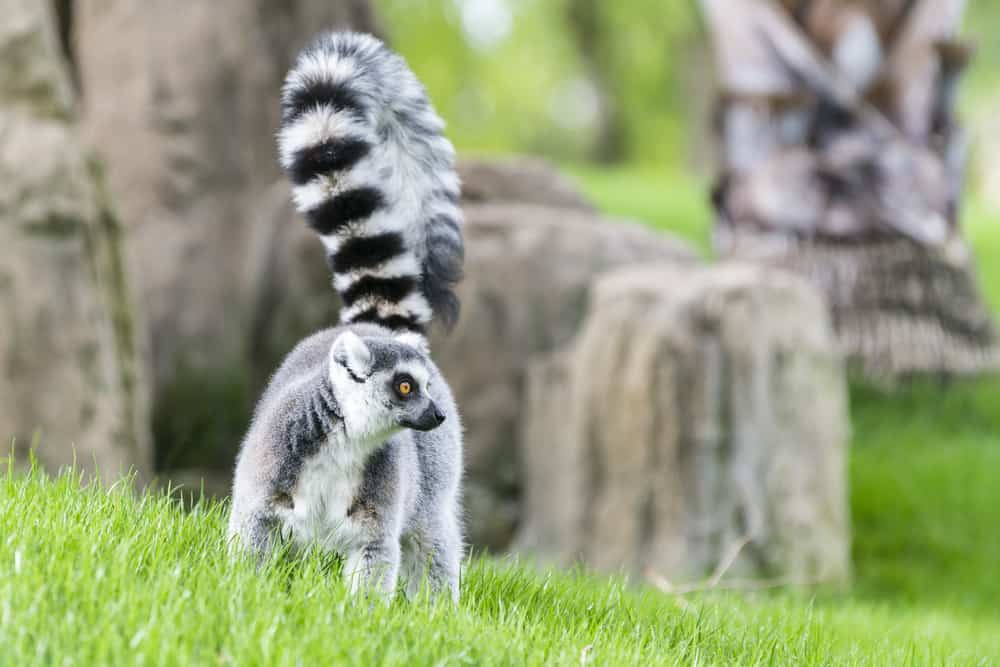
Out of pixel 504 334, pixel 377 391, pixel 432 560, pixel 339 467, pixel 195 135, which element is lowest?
pixel 504 334

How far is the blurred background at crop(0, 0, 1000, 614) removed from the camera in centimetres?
686

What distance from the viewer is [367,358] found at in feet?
10.8

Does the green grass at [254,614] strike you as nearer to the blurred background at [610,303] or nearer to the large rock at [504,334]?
the blurred background at [610,303]

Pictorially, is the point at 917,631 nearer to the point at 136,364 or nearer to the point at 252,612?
the point at 252,612

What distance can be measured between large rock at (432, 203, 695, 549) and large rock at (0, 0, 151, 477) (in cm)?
260

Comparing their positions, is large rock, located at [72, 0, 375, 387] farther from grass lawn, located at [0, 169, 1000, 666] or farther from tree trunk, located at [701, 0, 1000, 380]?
grass lawn, located at [0, 169, 1000, 666]

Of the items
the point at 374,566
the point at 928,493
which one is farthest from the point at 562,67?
the point at 374,566

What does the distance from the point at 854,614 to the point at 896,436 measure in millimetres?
4173

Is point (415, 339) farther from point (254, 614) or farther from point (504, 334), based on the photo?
point (504, 334)

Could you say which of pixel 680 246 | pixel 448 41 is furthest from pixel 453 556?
pixel 448 41

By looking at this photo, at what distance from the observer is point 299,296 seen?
356 inches

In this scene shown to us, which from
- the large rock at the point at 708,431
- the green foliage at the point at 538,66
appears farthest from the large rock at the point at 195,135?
the green foliage at the point at 538,66

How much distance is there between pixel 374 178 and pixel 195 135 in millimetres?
6642

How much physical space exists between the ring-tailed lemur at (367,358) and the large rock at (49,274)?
3115 millimetres
